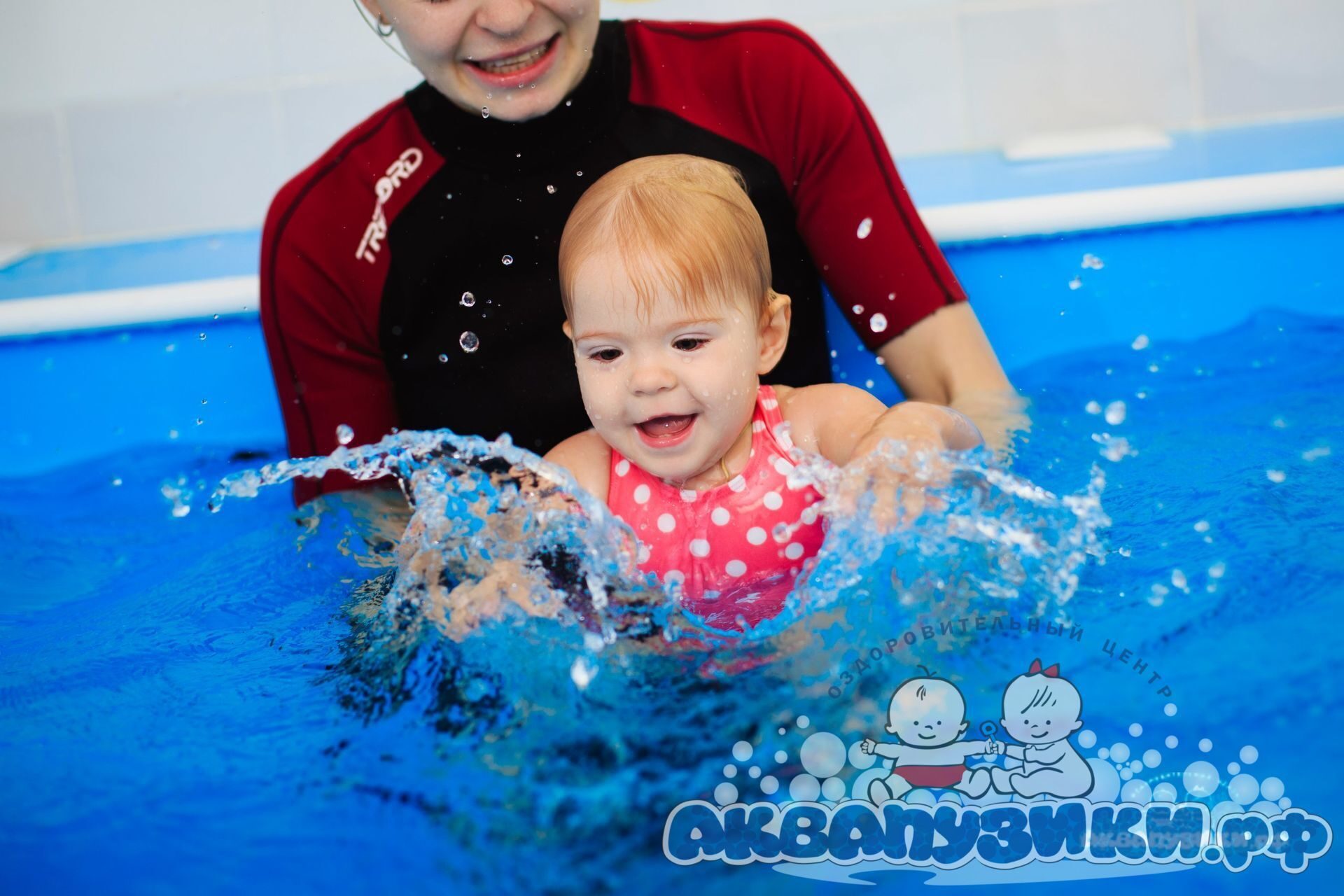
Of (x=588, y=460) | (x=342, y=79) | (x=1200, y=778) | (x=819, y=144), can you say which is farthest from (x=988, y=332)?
(x=342, y=79)

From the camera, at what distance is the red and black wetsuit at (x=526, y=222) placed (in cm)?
158

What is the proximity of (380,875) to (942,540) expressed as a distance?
61 cm

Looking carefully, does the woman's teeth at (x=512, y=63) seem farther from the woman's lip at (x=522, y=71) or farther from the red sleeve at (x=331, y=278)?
the red sleeve at (x=331, y=278)

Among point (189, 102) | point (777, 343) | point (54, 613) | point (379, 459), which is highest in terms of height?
point (189, 102)

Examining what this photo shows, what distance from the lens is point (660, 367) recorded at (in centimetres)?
128

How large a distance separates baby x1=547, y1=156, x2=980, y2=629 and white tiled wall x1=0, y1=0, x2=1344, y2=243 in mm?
1235

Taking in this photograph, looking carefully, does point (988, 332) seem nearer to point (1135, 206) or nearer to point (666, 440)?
point (1135, 206)

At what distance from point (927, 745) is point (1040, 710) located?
0.36 ft

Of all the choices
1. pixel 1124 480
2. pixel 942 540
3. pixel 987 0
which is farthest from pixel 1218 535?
pixel 987 0

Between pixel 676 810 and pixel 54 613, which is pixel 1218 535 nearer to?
pixel 676 810

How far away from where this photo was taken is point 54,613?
156 cm

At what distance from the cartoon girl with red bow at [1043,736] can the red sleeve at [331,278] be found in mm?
869

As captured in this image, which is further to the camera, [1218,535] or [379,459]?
[379,459]

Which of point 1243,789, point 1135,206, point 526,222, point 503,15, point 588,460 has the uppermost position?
point 503,15
